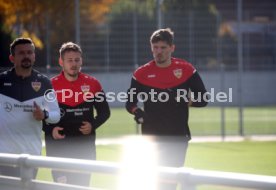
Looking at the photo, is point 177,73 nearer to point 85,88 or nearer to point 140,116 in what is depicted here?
point 140,116

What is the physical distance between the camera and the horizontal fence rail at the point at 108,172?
4.07 metres

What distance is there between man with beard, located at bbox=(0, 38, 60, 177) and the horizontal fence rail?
153 cm

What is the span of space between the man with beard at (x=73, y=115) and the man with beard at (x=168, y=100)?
44 centimetres

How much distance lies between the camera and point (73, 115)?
796 cm

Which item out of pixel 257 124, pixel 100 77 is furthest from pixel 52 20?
pixel 257 124

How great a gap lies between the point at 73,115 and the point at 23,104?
2.51 feet

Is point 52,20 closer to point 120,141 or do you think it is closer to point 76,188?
point 120,141

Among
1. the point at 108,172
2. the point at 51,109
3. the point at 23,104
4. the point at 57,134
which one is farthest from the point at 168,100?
the point at 108,172

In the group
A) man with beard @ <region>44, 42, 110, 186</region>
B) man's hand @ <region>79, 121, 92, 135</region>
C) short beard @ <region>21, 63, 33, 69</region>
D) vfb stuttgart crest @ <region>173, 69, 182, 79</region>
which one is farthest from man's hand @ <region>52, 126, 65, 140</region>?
vfb stuttgart crest @ <region>173, 69, 182, 79</region>

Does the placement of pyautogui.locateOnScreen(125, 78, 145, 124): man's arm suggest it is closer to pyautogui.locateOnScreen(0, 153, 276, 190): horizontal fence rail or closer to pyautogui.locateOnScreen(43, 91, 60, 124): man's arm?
pyautogui.locateOnScreen(43, 91, 60, 124): man's arm

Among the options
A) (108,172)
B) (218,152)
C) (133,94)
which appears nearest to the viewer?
(108,172)

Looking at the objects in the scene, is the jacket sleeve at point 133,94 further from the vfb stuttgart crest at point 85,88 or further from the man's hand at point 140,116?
the vfb stuttgart crest at point 85,88

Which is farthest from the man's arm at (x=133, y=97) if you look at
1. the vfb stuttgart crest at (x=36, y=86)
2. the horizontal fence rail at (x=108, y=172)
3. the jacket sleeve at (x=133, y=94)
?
the horizontal fence rail at (x=108, y=172)

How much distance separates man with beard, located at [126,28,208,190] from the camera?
7867mm
